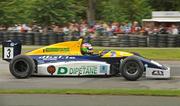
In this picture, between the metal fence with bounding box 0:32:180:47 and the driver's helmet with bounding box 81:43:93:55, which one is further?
the metal fence with bounding box 0:32:180:47

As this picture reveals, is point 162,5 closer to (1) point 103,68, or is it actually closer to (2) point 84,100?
(1) point 103,68

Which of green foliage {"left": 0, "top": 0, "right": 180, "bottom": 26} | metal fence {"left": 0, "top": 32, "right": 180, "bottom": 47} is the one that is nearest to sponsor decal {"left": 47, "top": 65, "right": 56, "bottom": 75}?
metal fence {"left": 0, "top": 32, "right": 180, "bottom": 47}

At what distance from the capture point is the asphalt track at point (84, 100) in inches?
369

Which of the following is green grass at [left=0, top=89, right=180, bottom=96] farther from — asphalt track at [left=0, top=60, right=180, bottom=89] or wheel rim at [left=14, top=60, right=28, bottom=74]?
wheel rim at [left=14, top=60, right=28, bottom=74]

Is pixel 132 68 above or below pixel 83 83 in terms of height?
above

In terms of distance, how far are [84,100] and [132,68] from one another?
4.04 metres

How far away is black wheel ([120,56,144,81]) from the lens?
1354cm

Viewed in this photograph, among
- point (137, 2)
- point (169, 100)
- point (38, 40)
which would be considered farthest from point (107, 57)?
point (137, 2)

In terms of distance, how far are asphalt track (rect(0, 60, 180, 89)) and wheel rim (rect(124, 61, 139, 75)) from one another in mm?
280

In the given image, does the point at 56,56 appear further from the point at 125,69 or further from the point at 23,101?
the point at 23,101

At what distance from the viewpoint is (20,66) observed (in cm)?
1463

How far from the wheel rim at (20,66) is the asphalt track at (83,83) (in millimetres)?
299

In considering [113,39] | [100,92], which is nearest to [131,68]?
[100,92]

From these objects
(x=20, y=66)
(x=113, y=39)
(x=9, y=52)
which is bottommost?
(x=20, y=66)
